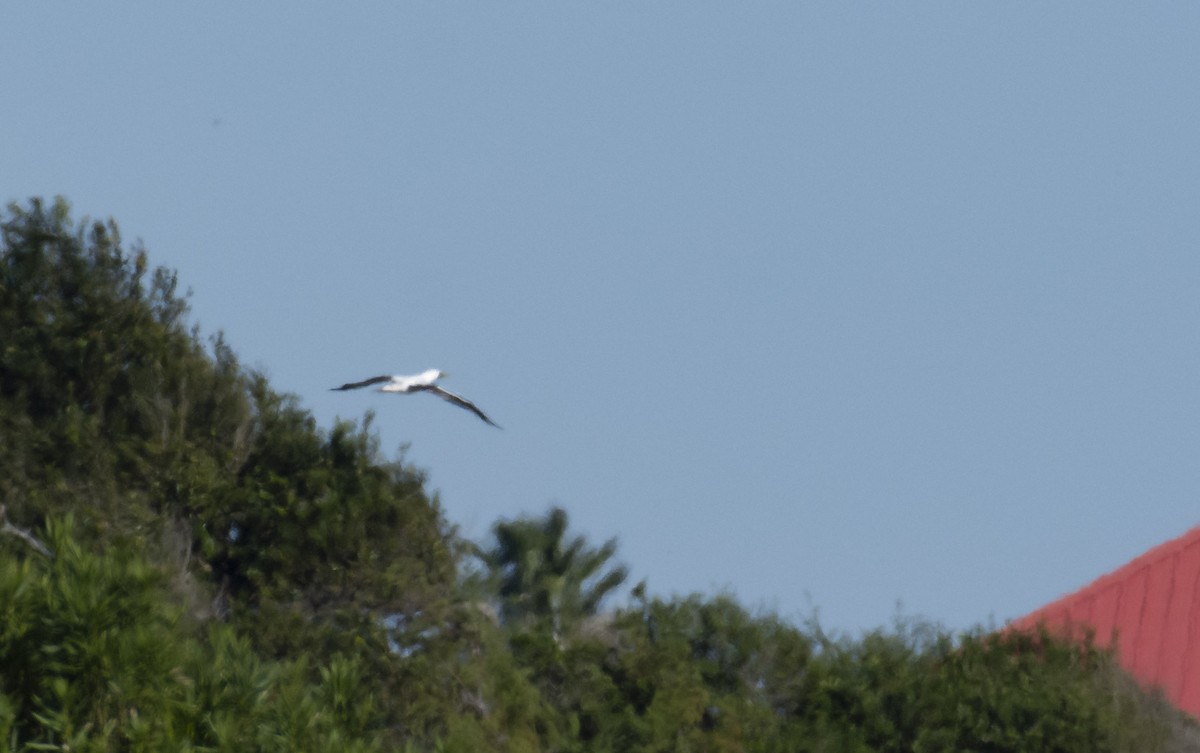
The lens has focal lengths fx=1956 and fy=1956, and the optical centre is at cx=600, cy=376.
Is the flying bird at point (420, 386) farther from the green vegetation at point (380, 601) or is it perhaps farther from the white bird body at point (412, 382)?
the green vegetation at point (380, 601)

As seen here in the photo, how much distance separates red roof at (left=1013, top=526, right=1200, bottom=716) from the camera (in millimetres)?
30125

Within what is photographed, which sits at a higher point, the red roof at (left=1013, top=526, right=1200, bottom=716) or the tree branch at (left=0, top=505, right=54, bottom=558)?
the red roof at (left=1013, top=526, right=1200, bottom=716)

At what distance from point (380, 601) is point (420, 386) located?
8419 mm

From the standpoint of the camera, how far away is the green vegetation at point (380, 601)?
25.7 meters

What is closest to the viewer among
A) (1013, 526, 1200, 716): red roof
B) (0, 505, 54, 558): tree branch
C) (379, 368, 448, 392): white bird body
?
(379, 368, 448, 392): white bird body

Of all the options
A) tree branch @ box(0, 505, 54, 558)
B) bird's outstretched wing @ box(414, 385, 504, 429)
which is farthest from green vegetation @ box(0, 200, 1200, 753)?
bird's outstretched wing @ box(414, 385, 504, 429)

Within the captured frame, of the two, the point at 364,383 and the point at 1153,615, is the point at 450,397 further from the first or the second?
the point at 1153,615

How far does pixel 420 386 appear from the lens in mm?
18031

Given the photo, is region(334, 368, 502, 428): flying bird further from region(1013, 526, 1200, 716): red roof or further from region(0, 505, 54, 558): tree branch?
region(1013, 526, 1200, 716): red roof

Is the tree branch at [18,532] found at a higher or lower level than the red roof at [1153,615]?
lower

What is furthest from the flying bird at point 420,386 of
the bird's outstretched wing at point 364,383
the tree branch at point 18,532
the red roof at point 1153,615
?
the red roof at point 1153,615

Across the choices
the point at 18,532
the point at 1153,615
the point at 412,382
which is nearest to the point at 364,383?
the point at 412,382

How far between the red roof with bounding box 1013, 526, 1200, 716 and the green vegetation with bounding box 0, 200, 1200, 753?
3.60ft

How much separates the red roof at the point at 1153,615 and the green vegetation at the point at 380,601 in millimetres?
1098
